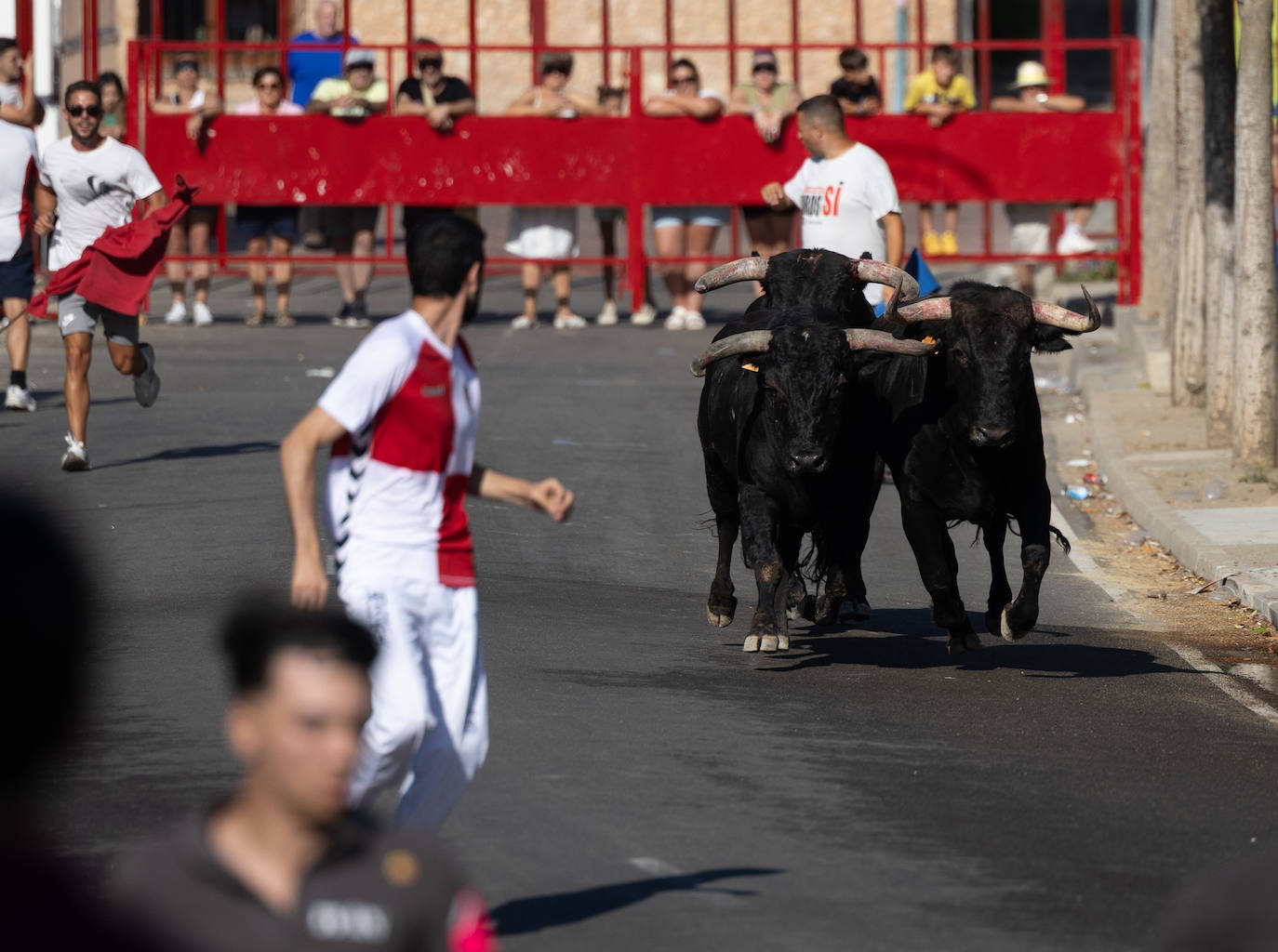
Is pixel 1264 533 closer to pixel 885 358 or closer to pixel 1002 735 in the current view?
pixel 885 358

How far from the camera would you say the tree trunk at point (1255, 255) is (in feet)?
49.4

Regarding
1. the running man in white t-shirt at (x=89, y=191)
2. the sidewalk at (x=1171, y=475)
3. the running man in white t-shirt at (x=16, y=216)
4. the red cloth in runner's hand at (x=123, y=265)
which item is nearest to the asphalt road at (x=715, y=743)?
the sidewalk at (x=1171, y=475)

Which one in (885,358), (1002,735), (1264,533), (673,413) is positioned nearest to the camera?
(1002,735)

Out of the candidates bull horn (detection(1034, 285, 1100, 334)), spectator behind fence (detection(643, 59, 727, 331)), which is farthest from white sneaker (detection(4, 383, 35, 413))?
bull horn (detection(1034, 285, 1100, 334))

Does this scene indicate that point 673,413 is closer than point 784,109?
Yes

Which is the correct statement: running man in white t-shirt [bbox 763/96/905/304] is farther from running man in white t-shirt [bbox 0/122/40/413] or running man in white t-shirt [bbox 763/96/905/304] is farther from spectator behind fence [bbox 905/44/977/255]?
spectator behind fence [bbox 905/44/977/255]

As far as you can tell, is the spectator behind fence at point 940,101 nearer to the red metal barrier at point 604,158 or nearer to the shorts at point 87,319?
the red metal barrier at point 604,158

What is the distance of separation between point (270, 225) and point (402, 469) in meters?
18.0

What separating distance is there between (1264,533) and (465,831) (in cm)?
741

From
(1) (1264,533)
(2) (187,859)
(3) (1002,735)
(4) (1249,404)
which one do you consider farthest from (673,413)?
(2) (187,859)

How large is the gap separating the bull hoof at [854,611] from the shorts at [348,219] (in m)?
13.7

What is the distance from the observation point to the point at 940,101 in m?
23.4

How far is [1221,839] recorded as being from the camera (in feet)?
23.2

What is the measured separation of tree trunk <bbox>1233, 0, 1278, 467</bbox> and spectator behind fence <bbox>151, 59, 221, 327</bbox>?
11452 mm
